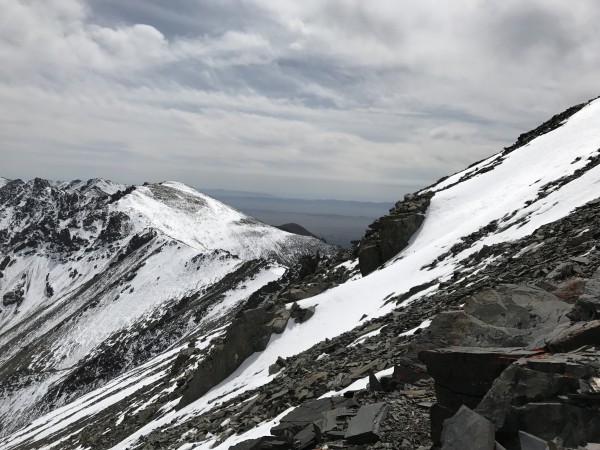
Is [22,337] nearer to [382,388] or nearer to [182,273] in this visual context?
[182,273]

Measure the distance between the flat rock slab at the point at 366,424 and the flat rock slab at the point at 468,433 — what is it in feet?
10.1

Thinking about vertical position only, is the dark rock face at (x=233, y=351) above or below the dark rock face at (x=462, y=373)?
below

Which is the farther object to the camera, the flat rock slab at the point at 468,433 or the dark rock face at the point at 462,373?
the dark rock face at the point at 462,373

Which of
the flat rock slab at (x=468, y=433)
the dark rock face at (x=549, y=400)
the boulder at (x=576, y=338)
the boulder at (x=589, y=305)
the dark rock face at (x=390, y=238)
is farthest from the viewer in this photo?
the dark rock face at (x=390, y=238)

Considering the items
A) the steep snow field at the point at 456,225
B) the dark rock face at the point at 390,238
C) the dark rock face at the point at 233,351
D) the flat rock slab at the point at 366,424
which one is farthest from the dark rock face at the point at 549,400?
the dark rock face at the point at 390,238

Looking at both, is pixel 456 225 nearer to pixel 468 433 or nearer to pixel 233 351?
pixel 233 351

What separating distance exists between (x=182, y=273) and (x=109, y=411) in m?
114

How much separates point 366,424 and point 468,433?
3.80 m

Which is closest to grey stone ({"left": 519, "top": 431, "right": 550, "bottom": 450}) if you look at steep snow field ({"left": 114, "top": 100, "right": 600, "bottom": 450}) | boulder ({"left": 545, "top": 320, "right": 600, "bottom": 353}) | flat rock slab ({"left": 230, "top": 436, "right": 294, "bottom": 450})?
boulder ({"left": 545, "top": 320, "right": 600, "bottom": 353})

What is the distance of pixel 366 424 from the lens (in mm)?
10531

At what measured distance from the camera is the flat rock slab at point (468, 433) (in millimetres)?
6988

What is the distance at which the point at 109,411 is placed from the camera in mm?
58125

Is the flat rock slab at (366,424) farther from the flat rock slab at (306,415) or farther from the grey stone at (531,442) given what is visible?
the grey stone at (531,442)

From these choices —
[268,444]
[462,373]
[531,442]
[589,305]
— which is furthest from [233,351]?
[531,442]
